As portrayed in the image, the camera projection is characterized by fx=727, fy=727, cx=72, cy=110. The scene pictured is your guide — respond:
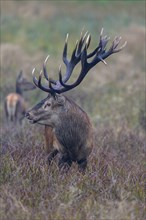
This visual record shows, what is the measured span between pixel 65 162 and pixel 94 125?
17.6 ft

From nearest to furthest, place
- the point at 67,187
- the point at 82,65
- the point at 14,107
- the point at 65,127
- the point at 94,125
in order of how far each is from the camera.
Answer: the point at 67,187, the point at 65,127, the point at 82,65, the point at 94,125, the point at 14,107

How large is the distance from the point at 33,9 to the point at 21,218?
25746mm

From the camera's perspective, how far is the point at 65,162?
9.11 meters

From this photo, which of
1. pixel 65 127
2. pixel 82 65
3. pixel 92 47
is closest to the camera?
pixel 65 127

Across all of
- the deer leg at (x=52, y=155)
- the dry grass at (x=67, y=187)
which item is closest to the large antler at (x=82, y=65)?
the deer leg at (x=52, y=155)

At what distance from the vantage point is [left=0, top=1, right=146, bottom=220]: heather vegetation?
741 cm

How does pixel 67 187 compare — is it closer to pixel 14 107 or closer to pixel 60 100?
pixel 60 100

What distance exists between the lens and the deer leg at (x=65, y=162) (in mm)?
9031

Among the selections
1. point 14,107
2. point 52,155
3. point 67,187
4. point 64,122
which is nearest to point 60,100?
point 64,122

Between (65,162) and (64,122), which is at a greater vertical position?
(64,122)

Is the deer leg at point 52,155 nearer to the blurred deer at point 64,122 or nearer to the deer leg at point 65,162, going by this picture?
the blurred deer at point 64,122

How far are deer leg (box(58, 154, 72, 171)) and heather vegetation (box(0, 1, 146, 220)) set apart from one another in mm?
126

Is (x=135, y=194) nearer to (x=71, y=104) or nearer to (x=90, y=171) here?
(x=90, y=171)

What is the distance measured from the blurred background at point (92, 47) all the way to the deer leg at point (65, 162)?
5253mm
